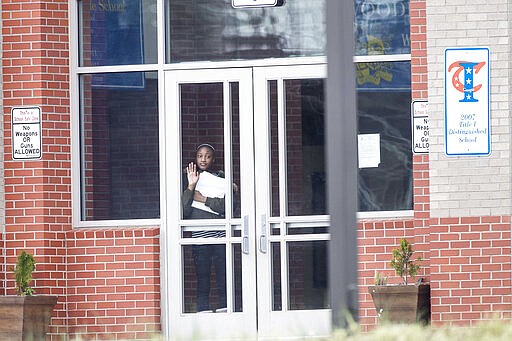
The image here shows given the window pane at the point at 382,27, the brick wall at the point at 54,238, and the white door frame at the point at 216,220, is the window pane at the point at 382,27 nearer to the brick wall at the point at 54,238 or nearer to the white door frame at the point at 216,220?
the white door frame at the point at 216,220

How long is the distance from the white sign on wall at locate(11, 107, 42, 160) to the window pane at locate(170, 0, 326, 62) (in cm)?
149

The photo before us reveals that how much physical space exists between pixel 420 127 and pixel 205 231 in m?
2.38

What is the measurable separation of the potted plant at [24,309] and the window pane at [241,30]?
2560 mm

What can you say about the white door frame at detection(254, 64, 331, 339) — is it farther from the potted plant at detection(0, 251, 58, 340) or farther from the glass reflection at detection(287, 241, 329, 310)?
the potted plant at detection(0, 251, 58, 340)

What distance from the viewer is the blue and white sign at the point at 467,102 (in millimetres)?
11320

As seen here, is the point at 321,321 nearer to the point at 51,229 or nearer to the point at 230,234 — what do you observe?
the point at 230,234

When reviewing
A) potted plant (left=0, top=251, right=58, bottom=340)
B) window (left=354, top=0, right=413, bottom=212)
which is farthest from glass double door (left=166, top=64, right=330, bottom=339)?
potted plant (left=0, top=251, right=58, bottom=340)

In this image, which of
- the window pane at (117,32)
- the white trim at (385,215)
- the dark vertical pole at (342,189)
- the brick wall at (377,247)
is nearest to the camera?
the dark vertical pole at (342,189)

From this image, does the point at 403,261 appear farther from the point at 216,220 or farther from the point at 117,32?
the point at 117,32

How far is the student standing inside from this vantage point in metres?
12.3

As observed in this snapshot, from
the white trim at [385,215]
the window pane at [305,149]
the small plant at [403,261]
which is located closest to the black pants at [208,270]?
the window pane at [305,149]

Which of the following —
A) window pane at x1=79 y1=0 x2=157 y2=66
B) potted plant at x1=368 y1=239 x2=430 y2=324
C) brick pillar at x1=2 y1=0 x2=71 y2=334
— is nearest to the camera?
potted plant at x1=368 y1=239 x2=430 y2=324

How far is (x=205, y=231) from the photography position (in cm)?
1243

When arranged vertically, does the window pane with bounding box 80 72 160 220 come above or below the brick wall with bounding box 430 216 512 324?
above
